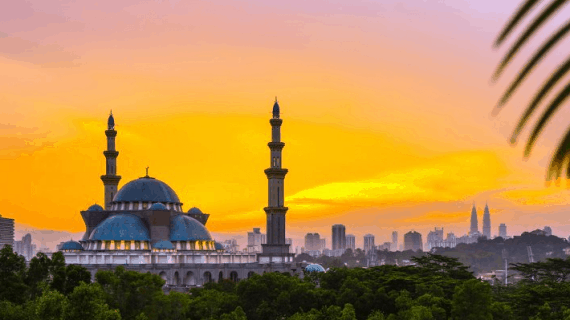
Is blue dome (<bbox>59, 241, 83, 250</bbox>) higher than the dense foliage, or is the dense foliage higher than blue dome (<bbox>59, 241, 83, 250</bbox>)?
blue dome (<bbox>59, 241, 83, 250</bbox>)

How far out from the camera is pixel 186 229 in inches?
5817

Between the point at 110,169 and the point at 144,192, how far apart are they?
356 inches

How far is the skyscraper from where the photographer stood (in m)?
141

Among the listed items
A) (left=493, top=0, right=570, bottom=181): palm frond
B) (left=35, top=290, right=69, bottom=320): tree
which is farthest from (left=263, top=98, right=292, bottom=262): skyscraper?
(left=493, top=0, right=570, bottom=181): palm frond

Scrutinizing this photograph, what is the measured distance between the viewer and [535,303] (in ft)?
280

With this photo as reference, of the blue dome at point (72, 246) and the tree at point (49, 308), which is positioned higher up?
the blue dome at point (72, 246)

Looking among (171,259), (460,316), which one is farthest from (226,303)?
(171,259)

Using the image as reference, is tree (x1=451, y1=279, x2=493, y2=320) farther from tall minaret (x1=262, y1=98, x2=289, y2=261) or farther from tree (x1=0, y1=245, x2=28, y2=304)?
tall minaret (x1=262, y1=98, x2=289, y2=261)

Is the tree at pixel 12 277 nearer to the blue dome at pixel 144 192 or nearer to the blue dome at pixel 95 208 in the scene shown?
the blue dome at pixel 144 192

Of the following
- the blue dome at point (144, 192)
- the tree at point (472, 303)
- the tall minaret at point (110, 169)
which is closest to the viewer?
the tree at point (472, 303)

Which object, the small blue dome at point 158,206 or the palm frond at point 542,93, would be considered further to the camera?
the small blue dome at point 158,206

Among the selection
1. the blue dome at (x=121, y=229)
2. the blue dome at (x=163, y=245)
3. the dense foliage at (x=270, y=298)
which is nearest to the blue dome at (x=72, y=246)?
the blue dome at (x=121, y=229)

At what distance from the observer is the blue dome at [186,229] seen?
14725cm

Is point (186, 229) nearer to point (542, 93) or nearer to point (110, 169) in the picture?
point (110, 169)
